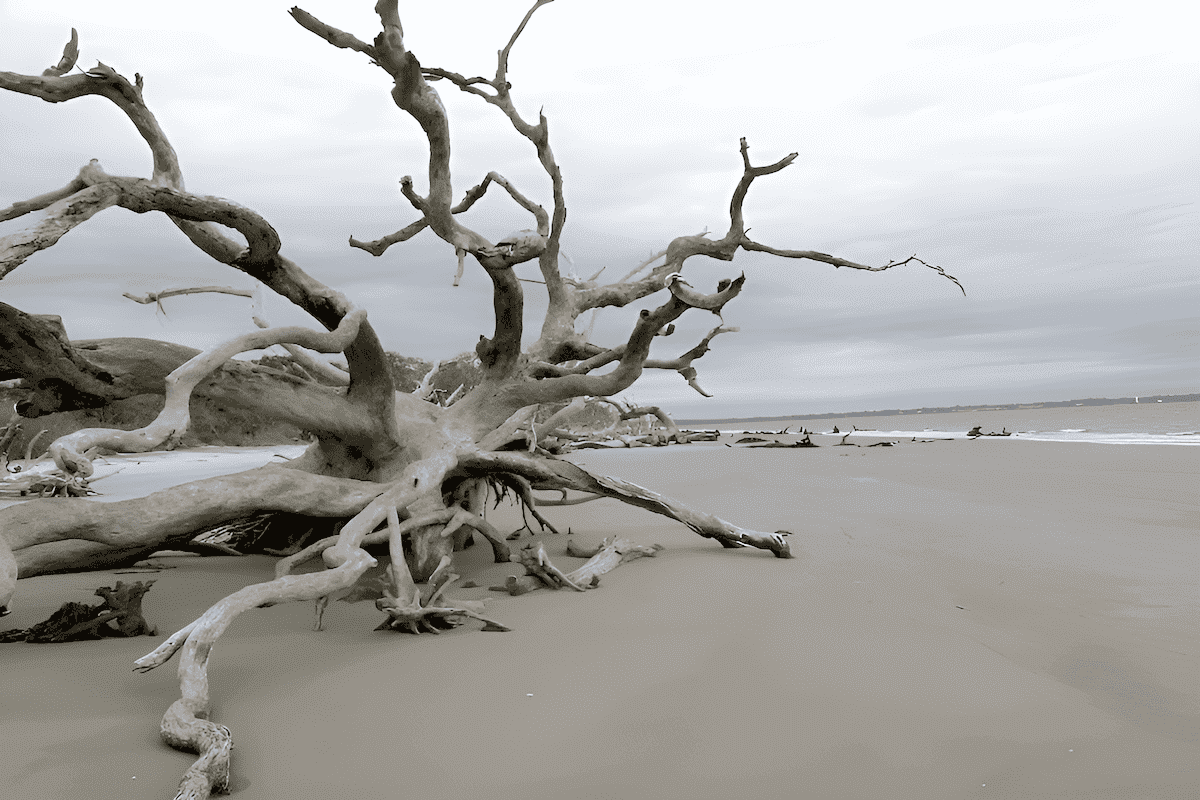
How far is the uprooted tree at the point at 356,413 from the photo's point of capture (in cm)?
284

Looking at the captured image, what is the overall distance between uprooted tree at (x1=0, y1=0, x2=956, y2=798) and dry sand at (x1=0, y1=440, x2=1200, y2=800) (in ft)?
0.89

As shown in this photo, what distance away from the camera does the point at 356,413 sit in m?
4.80

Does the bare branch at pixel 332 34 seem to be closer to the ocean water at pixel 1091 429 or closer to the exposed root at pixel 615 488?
the exposed root at pixel 615 488

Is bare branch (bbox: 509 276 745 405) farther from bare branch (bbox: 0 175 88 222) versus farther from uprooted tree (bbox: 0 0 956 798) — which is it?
bare branch (bbox: 0 175 88 222)

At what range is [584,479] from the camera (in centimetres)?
518

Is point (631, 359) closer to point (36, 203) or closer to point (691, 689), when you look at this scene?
point (691, 689)

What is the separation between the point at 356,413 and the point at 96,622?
1.95 meters

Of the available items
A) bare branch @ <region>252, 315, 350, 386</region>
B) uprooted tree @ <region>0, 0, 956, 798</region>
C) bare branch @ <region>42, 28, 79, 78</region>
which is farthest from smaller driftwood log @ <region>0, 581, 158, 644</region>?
bare branch @ <region>42, 28, 79, 78</region>

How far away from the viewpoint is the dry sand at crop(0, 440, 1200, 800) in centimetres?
198

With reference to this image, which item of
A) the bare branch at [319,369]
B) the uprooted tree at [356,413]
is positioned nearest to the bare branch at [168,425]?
the uprooted tree at [356,413]

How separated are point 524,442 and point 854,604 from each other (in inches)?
133

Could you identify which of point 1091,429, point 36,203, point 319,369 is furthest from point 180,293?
point 1091,429

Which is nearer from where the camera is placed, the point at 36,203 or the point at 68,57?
the point at 36,203

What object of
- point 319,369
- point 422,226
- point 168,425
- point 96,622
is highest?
point 422,226
